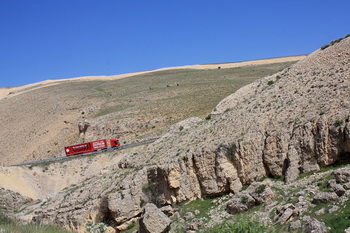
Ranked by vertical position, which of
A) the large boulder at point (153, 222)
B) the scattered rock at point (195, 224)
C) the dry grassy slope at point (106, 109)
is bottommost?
the scattered rock at point (195, 224)

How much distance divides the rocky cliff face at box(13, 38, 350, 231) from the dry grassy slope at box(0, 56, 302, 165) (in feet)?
90.5

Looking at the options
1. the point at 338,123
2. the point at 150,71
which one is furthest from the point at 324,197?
the point at 150,71

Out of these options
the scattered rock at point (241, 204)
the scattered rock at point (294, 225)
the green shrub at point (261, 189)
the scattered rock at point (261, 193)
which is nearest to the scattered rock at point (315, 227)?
the scattered rock at point (294, 225)

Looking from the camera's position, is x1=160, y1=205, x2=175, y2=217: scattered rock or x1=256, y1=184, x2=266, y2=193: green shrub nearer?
x1=256, y1=184, x2=266, y2=193: green shrub

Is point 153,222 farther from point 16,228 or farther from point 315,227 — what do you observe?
point 16,228

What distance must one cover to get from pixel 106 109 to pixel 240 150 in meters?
56.0

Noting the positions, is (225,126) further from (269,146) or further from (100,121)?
(100,121)

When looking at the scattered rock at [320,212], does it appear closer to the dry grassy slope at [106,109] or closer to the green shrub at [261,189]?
the green shrub at [261,189]

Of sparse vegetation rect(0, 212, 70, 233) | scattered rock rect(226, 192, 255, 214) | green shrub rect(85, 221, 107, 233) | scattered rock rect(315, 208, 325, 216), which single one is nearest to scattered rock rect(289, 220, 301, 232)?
scattered rock rect(315, 208, 325, 216)

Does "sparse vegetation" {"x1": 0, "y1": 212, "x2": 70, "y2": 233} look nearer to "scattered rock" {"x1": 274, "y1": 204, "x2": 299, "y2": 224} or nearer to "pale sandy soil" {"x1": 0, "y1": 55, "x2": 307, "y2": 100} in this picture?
"scattered rock" {"x1": 274, "y1": 204, "x2": 299, "y2": 224}

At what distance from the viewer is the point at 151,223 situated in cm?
2186

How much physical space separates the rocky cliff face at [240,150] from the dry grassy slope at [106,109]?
1086 inches

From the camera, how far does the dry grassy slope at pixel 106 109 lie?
65.9 meters

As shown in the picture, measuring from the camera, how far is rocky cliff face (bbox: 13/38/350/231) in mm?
22016
